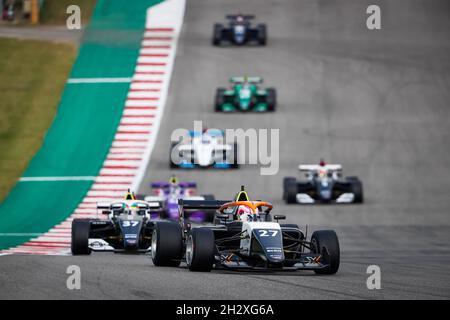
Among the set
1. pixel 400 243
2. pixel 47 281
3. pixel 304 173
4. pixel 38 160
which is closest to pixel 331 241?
pixel 47 281

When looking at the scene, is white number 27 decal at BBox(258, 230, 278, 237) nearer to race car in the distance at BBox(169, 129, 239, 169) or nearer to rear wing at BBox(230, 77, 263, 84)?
race car in the distance at BBox(169, 129, 239, 169)

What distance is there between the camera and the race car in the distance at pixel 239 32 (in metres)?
47.9

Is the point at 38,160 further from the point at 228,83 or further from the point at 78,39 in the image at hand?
the point at 78,39

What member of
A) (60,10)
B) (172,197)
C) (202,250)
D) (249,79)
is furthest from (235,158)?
(60,10)

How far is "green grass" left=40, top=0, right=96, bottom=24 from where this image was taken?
52.0m

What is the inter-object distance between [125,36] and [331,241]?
31.3 metres

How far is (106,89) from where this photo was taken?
43500 mm

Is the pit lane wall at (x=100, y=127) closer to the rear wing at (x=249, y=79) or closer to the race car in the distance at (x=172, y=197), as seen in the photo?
the race car in the distance at (x=172, y=197)

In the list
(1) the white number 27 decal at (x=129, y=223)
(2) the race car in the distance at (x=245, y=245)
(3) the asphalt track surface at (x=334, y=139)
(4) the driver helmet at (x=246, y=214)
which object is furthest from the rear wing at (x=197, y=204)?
(1) the white number 27 decal at (x=129, y=223)

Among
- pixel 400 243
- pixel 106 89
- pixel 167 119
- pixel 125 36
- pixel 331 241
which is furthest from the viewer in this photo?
pixel 125 36

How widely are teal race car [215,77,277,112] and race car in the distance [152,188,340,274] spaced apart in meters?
20.9

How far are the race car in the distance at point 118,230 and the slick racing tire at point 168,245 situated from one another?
13.8 feet

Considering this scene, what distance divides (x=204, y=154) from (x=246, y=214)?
653 inches

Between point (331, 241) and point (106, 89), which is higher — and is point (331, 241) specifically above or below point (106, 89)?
below
